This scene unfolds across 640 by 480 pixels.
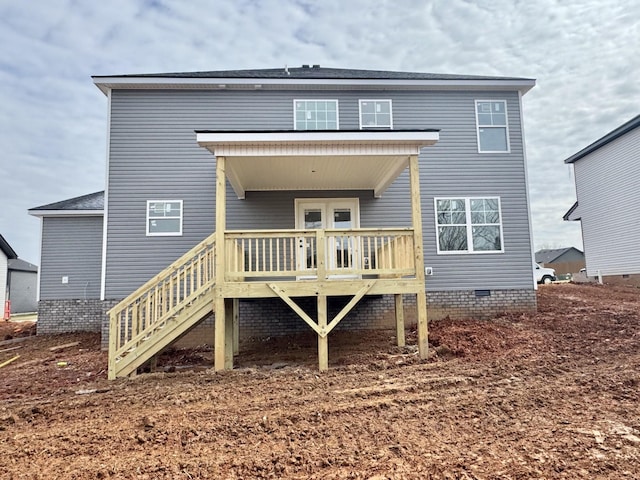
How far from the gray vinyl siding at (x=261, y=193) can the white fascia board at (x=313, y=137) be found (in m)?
3.21

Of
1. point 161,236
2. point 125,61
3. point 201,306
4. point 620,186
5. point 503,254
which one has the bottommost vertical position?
point 201,306

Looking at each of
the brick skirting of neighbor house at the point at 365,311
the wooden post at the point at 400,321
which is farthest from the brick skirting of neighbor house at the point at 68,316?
the wooden post at the point at 400,321

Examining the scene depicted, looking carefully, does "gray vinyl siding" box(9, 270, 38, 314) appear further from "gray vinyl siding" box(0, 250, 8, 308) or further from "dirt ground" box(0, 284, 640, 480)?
"dirt ground" box(0, 284, 640, 480)

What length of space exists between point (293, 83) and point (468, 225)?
18.8 feet

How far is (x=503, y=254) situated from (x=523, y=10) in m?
7.81

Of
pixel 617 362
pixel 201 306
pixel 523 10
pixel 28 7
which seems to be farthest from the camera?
pixel 523 10

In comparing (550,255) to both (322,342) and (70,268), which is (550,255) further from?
(70,268)

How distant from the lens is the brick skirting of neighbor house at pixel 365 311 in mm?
9453

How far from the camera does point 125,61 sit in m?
17.4

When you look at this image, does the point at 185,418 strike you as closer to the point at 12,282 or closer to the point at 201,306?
the point at 201,306

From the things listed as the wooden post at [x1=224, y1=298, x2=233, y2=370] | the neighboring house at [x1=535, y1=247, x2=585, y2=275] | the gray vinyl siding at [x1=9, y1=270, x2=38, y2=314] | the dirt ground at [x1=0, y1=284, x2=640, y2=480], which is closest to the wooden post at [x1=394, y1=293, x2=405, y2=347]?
the dirt ground at [x1=0, y1=284, x2=640, y2=480]

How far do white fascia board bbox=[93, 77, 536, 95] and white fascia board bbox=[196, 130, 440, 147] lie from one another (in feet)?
13.2

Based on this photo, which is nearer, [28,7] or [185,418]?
[185,418]

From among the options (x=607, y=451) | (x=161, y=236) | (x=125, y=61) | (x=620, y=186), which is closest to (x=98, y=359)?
(x=161, y=236)
